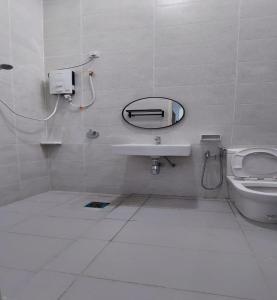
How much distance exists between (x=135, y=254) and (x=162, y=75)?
1.81 m

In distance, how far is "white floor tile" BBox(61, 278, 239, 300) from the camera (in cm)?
92

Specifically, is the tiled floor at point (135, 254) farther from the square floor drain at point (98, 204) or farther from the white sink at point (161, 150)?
the white sink at point (161, 150)

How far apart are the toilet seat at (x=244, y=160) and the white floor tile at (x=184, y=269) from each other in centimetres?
99

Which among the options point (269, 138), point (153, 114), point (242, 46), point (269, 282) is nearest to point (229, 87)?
point (242, 46)

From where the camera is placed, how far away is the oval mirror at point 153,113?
2342 millimetres

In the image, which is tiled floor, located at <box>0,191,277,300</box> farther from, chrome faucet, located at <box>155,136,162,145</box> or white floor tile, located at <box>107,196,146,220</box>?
chrome faucet, located at <box>155,136,162,145</box>

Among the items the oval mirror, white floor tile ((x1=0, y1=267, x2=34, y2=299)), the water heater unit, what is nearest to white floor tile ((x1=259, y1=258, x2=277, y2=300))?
white floor tile ((x1=0, y1=267, x2=34, y2=299))

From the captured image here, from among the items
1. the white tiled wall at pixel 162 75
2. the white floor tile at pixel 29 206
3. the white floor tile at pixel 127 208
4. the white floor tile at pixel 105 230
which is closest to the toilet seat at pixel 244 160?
the white tiled wall at pixel 162 75

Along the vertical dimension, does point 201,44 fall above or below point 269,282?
above

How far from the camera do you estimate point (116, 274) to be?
3.53 feet

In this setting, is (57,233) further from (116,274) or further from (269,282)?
(269,282)

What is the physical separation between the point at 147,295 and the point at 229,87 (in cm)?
199

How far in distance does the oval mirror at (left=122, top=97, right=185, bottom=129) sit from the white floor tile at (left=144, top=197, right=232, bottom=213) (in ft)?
2.62

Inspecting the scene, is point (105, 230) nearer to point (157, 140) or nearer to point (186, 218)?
point (186, 218)
